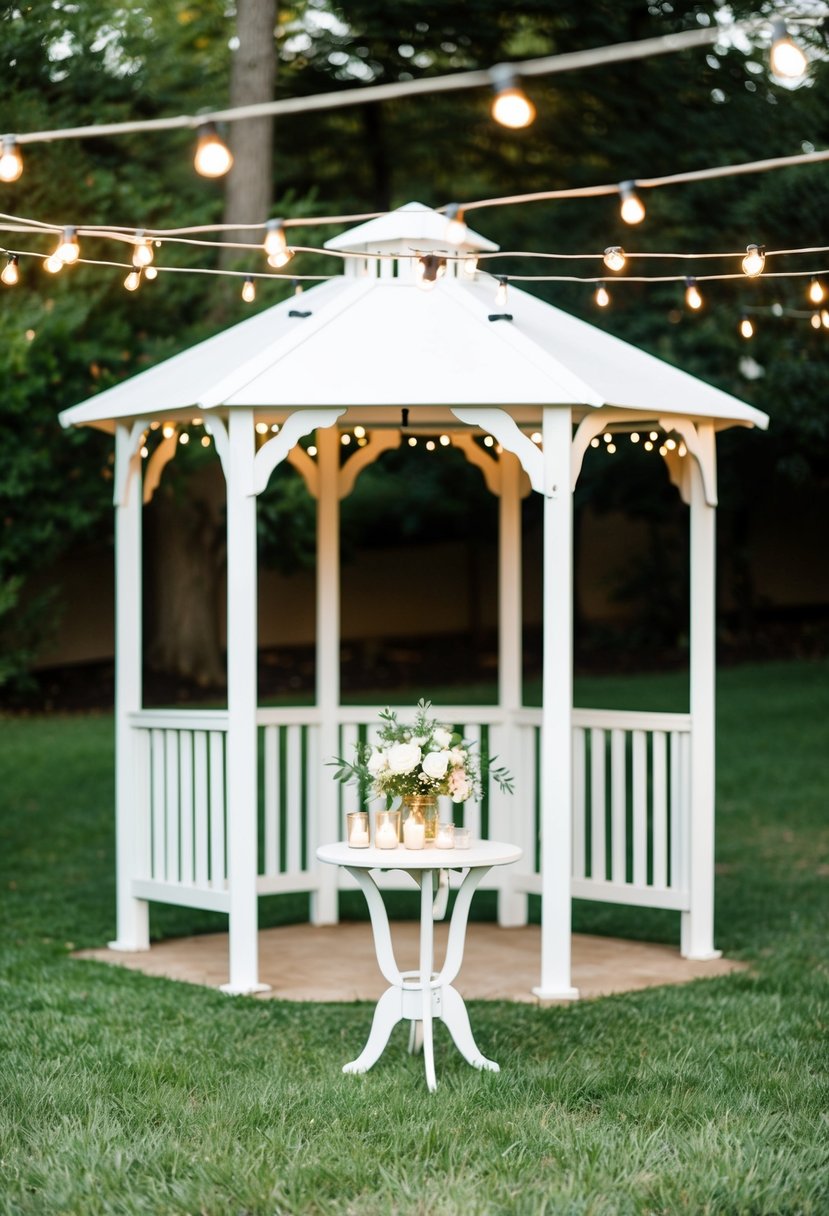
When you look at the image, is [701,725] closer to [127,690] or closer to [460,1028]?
[460,1028]

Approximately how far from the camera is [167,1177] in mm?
4520

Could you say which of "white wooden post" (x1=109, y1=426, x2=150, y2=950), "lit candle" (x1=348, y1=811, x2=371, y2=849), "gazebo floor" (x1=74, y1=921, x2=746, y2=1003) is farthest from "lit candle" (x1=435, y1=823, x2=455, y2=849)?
"white wooden post" (x1=109, y1=426, x2=150, y2=950)

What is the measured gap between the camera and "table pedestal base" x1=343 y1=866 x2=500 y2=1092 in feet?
18.4

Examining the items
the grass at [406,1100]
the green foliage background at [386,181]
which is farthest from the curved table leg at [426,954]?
the green foliage background at [386,181]

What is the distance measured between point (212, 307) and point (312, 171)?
5.69m

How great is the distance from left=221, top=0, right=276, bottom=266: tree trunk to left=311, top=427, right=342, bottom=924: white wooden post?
4.89 meters

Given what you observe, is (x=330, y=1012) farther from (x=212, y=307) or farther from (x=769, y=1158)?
(x=212, y=307)

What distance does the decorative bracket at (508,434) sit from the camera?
6.83 m

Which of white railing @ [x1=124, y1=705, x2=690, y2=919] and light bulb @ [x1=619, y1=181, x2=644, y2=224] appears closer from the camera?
light bulb @ [x1=619, y1=181, x2=644, y2=224]

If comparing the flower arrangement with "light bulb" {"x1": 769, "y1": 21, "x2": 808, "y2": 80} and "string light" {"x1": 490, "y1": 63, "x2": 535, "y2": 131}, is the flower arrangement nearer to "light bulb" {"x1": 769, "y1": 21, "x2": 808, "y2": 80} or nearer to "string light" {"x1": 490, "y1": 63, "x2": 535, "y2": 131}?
"string light" {"x1": 490, "y1": 63, "x2": 535, "y2": 131}

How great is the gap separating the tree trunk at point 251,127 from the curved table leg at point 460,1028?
8662mm

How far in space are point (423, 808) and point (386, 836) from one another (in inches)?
6.9

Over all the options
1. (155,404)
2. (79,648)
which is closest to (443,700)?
(79,648)

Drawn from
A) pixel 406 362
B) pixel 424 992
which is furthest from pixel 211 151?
pixel 406 362
